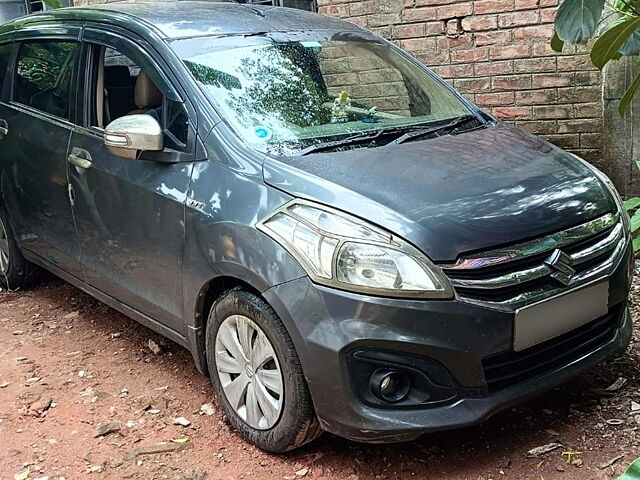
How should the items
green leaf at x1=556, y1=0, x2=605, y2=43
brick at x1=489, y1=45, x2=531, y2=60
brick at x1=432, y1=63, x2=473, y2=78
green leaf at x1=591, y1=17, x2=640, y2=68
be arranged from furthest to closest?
brick at x1=432, y1=63, x2=473, y2=78 < brick at x1=489, y1=45, x2=531, y2=60 < green leaf at x1=591, y1=17, x2=640, y2=68 < green leaf at x1=556, y1=0, x2=605, y2=43

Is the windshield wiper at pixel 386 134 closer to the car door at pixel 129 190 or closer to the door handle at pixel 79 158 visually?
the car door at pixel 129 190

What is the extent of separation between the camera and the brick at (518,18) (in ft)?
17.9

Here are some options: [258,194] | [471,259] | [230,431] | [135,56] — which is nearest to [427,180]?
[471,259]

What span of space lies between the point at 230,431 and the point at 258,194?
1.06 meters

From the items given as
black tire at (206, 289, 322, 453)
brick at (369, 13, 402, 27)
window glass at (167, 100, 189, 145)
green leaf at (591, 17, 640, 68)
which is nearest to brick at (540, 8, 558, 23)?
brick at (369, 13, 402, 27)

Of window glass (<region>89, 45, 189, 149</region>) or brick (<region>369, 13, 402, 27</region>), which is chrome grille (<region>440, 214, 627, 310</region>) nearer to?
window glass (<region>89, 45, 189, 149</region>)

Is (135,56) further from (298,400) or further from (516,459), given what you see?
(516,459)

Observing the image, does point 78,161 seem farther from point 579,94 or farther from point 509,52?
point 579,94

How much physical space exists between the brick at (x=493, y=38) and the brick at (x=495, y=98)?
38cm

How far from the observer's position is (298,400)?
2.75 meters

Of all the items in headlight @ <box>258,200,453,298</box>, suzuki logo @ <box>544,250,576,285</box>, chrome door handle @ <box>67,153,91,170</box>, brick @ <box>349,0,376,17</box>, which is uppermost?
brick @ <box>349,0,376,17</box>

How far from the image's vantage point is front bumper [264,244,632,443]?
253cm

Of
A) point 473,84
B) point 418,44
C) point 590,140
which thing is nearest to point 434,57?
point 418,44

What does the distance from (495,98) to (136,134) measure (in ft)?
11.2
